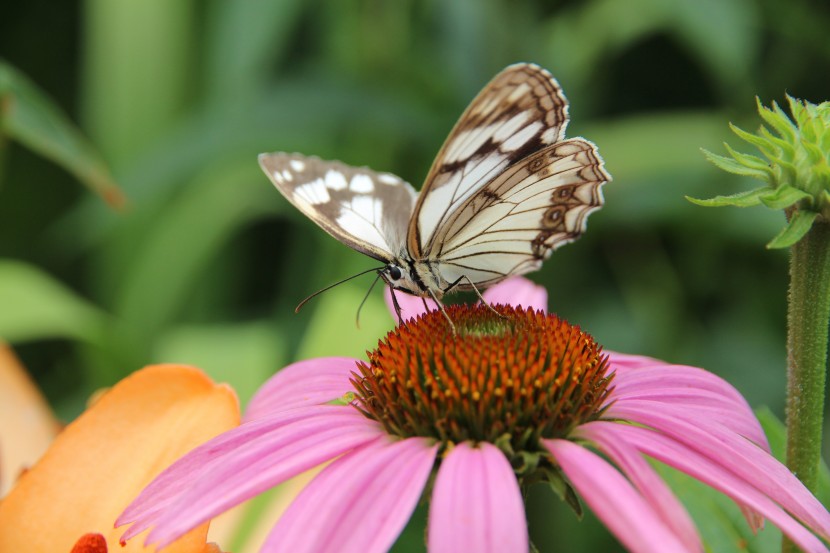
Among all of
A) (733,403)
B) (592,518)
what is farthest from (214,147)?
(733,403)

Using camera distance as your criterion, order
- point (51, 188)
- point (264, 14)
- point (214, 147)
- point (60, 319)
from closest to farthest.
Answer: point (60, 319)
point (214, 147)
point (264, 14)
point (51, 188)

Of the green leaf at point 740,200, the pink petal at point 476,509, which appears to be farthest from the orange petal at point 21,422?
the green leaf at point 740,200

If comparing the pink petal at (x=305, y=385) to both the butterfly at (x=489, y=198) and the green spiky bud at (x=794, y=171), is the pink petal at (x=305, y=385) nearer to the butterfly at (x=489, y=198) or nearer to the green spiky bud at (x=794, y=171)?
the butterfly at (x=489, y=198)

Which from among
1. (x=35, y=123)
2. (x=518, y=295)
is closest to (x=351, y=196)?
(x=518, y=295)

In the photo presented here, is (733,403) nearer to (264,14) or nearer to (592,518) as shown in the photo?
(592,518)

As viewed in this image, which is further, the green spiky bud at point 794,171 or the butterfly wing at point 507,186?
the butterfly wing at point 507,186

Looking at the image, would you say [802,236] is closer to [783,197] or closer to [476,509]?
[783,197]
